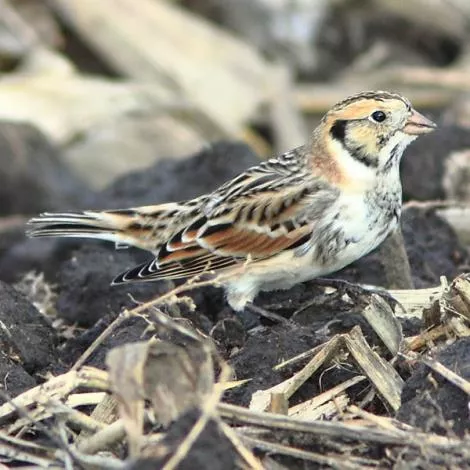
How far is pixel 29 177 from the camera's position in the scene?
30.8 feet

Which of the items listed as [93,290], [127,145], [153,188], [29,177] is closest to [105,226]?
[93,290]

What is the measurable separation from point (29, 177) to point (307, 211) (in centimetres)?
405

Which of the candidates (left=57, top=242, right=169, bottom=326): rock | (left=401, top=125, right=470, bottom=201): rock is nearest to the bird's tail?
(left=57, top=242, right=169, bottom=326): rock

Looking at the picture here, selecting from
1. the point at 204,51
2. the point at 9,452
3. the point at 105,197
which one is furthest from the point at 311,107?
the point at 9,452

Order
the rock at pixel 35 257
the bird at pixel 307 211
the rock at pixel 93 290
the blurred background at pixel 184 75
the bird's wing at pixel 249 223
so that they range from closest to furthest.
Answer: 1. the bird at pixel 307 211
2. the bird's wing at pixel 249 223
3. the rock at pixel 93 290
4. the rock at pixel 35 257
5. the blurred background at pixel 184 75

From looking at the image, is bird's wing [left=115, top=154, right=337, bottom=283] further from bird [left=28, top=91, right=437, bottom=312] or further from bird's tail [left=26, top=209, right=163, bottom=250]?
bird's tail [left=26, top=209, right=163, bottom=250]

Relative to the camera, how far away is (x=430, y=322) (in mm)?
4875

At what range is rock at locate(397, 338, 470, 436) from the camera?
4.15 m

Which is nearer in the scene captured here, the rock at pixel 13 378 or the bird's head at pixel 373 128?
the rock at pixel 13 378

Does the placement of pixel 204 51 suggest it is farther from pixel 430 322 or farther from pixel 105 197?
pixel 430 322

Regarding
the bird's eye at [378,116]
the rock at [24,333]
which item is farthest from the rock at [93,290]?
the bird's eye at [378,116]

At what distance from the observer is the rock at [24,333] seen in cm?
511

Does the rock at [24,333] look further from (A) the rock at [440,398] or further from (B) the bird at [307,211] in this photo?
(A) the rock at [440,398]

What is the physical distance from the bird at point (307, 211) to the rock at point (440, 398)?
1222 millimetres
